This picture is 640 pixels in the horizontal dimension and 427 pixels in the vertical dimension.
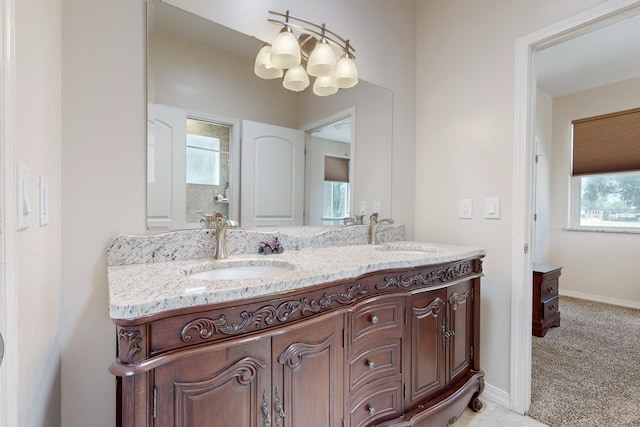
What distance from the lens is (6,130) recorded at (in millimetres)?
460

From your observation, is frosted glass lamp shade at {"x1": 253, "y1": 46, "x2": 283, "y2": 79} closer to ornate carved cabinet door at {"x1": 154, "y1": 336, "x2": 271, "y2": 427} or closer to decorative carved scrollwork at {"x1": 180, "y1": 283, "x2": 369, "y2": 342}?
decorative carved scrollwork at {"x1": 180, "y1": 283, "x2": 369, "y2": 342}

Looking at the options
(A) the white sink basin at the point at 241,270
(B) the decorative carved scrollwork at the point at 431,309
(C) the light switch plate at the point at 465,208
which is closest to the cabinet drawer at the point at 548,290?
(C) the light switch plate at the point at 465,208

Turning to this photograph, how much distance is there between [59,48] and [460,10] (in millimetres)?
2213

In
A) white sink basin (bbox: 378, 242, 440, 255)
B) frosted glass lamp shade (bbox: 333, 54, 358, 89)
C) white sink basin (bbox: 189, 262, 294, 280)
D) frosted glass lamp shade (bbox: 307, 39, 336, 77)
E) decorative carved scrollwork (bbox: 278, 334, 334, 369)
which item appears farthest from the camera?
white sink basin (bbox: 378, 242, 440, 255)

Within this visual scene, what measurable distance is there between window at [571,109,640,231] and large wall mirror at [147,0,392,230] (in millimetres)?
3542

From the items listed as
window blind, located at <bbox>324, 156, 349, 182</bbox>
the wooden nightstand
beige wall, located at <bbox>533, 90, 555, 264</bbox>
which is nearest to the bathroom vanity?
window blind, located at <bbox>324, 156, 349, 182</bbox>

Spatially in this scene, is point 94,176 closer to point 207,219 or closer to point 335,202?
point 207,219

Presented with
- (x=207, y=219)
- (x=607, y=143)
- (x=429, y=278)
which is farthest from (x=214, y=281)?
(x=607, y=143)

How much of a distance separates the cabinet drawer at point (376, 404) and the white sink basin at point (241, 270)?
1.83ft

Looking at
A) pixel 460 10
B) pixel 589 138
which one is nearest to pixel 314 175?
pixel 460 10

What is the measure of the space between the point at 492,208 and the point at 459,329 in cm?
76

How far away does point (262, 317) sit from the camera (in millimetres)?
868

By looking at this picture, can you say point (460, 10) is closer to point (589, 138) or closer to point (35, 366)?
point (35, 366)

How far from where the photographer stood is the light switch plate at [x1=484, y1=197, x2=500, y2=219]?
6.03 feet
